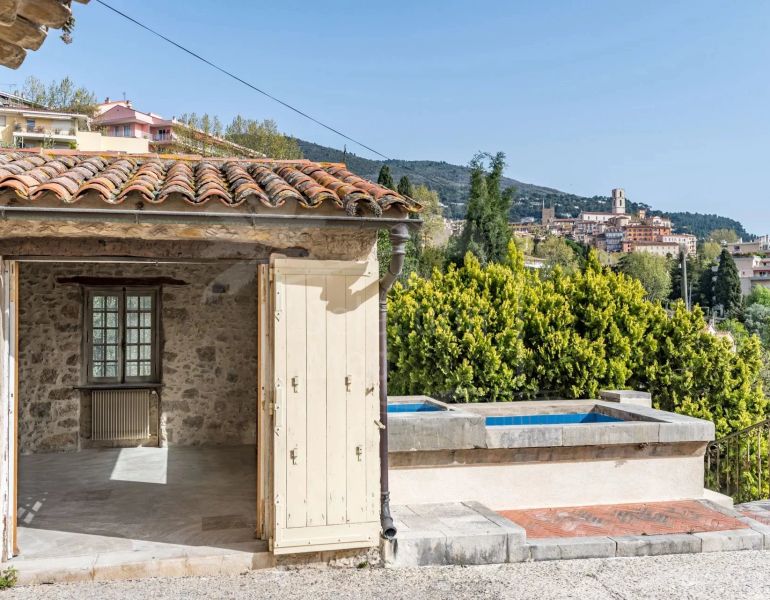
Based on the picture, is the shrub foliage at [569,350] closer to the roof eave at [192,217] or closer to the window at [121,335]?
Result: the window at [121,335]

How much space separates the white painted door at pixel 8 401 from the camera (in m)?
4.82

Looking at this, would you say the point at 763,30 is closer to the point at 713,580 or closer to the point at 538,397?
the point at 538,397

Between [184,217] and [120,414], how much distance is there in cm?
555

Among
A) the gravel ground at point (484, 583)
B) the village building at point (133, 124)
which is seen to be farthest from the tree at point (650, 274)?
the gravel ground at point (484, 583)

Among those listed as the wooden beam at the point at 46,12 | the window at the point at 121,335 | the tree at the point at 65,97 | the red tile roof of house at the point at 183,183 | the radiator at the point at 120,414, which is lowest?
the radiator at the point at 120,414

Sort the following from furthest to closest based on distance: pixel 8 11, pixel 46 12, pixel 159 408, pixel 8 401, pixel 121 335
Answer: pixel 159 408 → pixel 121 335 → pixel 8 401 → pixel 46 12 → pixel 8 11

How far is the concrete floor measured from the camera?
541 centimetres

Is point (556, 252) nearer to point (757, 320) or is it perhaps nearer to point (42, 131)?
point (757, 320)

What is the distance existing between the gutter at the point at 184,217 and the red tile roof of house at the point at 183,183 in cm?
8

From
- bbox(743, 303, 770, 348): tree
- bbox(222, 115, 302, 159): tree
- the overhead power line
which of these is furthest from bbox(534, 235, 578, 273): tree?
the overhead power line

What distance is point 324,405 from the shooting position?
510cm

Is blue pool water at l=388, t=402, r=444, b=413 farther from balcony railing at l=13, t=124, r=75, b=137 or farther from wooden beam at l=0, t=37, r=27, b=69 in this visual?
balcony railing at l=13, t=124, r=75, b=137

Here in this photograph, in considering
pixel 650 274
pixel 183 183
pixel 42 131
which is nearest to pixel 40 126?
pixel 42 131

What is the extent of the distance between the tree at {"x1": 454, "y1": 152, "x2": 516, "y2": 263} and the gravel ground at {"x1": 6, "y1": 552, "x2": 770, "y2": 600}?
2756cm
